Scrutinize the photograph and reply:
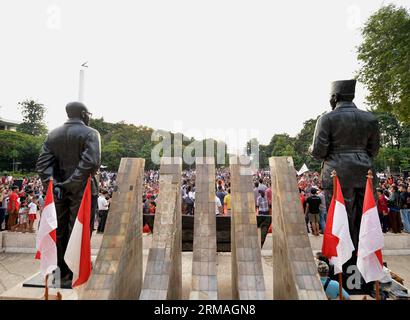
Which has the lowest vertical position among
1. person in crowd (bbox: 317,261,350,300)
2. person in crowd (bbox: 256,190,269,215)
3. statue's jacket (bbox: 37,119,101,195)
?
person in crowd (bbox: 317,261,350,300)

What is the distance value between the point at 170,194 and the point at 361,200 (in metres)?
3.67

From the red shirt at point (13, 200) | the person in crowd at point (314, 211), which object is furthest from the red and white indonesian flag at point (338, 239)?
the red shirt at point (13, 200)

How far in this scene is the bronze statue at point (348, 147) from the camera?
5.21 m

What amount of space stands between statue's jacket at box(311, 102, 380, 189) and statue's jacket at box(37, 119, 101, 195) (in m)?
4.26

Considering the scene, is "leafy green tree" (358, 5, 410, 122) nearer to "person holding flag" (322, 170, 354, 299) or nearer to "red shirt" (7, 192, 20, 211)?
"person holding flag" (322, 170, 354, 299)

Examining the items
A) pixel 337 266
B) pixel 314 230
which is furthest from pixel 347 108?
pixel 314 230

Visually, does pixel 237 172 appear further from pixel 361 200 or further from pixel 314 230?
pixel 314 230

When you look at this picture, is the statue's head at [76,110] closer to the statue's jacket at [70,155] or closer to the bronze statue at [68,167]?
the bronze statue at [68,167]

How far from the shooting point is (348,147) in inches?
211

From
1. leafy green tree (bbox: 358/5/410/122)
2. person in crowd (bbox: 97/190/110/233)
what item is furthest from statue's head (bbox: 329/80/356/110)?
leafy green tree (bbox: 358/5/410/122)

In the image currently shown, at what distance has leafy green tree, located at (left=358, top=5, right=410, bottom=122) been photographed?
59.4 ft

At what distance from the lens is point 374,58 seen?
68.3 ft

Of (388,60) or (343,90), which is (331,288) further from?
(388,60)
